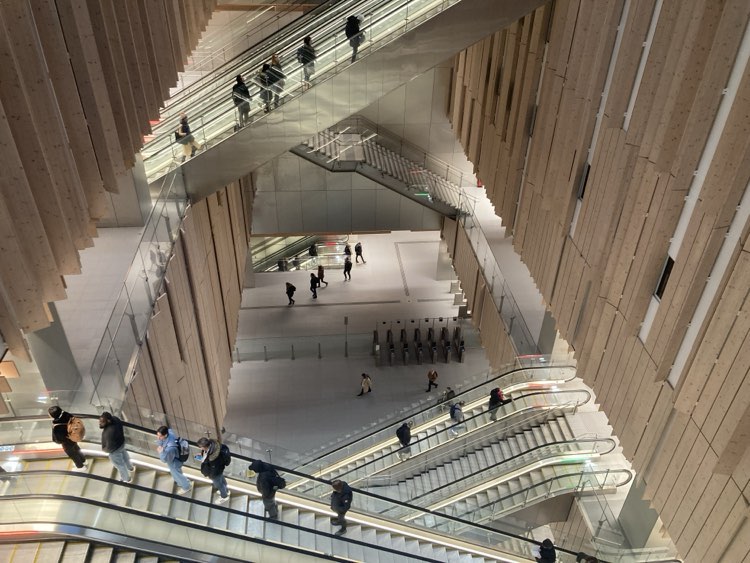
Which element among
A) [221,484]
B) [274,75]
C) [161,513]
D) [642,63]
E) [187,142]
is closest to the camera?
[161,513]

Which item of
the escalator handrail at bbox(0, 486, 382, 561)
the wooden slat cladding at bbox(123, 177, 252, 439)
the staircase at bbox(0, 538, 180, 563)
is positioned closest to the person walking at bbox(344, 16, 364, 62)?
the wooden slat cladding at bbox(123, 177, 252, 439)

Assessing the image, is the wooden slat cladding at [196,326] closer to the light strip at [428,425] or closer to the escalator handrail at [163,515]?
the escalator handrail at [163,515]

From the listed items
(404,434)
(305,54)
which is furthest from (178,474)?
(305,54)

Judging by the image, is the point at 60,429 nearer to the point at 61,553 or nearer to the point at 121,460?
the point at 121,460

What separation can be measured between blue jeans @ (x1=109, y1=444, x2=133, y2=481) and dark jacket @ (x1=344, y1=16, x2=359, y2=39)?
10.6 m

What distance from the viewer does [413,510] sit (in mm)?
11422

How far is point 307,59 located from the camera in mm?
14234

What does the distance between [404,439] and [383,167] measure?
12.5 m

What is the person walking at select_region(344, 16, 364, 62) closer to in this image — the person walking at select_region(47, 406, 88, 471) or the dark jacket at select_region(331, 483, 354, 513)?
the dark jacket at select_region(331, 483, 354, 513)

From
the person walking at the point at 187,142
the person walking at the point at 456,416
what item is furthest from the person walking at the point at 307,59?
the person walking at the point at 456,416

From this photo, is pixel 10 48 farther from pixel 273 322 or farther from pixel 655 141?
pixel 273 322

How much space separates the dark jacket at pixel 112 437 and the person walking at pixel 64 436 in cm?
33

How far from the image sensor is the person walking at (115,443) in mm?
7762

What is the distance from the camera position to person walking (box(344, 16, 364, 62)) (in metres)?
13.8
